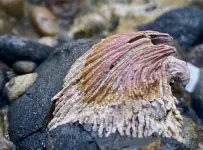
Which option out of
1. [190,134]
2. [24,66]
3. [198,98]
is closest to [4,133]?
A: [24,66]

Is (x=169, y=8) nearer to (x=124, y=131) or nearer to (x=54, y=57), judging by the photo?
(x=54, y=57)

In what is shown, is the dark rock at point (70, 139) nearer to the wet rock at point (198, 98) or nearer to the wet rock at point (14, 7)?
the wet rock at point (198, 98)

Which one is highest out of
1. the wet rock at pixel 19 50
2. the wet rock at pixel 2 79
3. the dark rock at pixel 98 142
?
the wet rock at pixel 19 50

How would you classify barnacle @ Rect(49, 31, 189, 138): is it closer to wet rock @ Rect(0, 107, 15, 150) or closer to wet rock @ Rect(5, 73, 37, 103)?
wet rock @ Rect(0, 107, 15, 150)

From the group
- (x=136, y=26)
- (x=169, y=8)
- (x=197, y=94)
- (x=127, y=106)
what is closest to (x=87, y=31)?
(x=136, y=26)

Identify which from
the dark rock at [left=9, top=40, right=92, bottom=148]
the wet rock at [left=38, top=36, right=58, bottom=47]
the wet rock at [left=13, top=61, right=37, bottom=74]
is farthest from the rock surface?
the wet rock at [left=38, top=36, right=58, bottom=47]

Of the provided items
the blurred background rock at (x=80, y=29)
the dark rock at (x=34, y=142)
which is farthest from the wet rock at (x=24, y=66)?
the dark rock at (x=34, y=142)

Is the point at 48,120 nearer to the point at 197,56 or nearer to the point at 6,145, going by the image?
the point at 6,145
